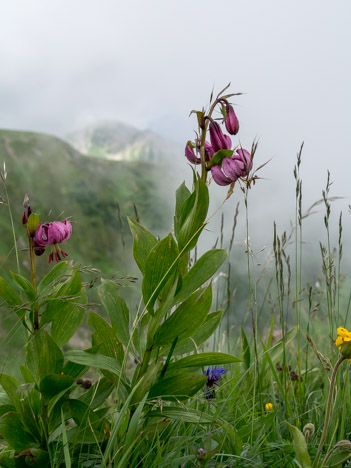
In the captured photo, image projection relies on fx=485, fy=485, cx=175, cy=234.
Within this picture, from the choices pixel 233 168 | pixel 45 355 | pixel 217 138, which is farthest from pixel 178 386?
pixel 217 138

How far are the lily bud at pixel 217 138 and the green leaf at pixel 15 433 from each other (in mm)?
1219

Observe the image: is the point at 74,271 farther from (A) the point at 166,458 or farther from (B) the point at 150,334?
(A) the point at 166,458

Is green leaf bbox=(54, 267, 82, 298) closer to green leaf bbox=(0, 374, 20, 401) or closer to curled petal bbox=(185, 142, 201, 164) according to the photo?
green leaf bbox=(0, 374, 20, 401)

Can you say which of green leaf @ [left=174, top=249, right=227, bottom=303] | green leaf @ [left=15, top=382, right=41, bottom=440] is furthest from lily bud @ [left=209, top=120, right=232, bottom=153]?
green leaf @ [left=15, top=382, right=41, bottom=440]

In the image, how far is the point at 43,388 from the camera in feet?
5.46

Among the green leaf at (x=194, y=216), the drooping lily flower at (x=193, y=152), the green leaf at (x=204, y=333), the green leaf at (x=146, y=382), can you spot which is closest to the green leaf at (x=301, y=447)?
the green leaf at (x=146, y=382)

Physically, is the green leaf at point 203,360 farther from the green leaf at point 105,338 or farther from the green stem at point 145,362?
the green leaf at point 105,338

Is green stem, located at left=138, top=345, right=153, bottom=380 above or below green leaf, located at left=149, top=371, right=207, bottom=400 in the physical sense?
above

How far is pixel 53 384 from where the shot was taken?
5.41ft

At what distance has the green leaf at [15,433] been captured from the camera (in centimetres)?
170

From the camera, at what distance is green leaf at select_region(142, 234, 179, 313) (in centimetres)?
172

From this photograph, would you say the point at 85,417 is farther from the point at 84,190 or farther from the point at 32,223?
the point at 84,190

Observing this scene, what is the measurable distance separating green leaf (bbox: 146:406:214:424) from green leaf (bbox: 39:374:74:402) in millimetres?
332

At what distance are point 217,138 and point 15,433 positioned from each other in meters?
1.31
